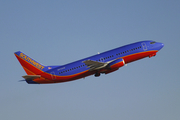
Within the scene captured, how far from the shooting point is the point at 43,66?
247ft

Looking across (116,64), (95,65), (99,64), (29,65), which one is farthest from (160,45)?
(29,65)

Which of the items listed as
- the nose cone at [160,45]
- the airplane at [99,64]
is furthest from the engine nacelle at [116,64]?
the nose cone at [160,45]

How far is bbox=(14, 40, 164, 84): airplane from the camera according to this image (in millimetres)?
68188

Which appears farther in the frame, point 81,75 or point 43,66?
point 43,66

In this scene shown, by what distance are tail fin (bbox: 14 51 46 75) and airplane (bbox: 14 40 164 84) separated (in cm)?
107

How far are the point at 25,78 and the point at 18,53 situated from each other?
8661 mm

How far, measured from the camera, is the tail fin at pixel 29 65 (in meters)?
74.6

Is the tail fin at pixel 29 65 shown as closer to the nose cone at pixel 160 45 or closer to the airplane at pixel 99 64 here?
the airplane at pixel 99 64

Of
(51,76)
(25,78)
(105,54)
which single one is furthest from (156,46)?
(25,78)

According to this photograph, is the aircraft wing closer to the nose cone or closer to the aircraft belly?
the aircraft belly

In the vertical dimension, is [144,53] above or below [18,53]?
below

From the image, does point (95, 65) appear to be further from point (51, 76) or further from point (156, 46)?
point (156, 46)

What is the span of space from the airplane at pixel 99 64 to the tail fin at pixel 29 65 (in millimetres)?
1070

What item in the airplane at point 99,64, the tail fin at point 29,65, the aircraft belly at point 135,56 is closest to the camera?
the airplane at point 99,64
